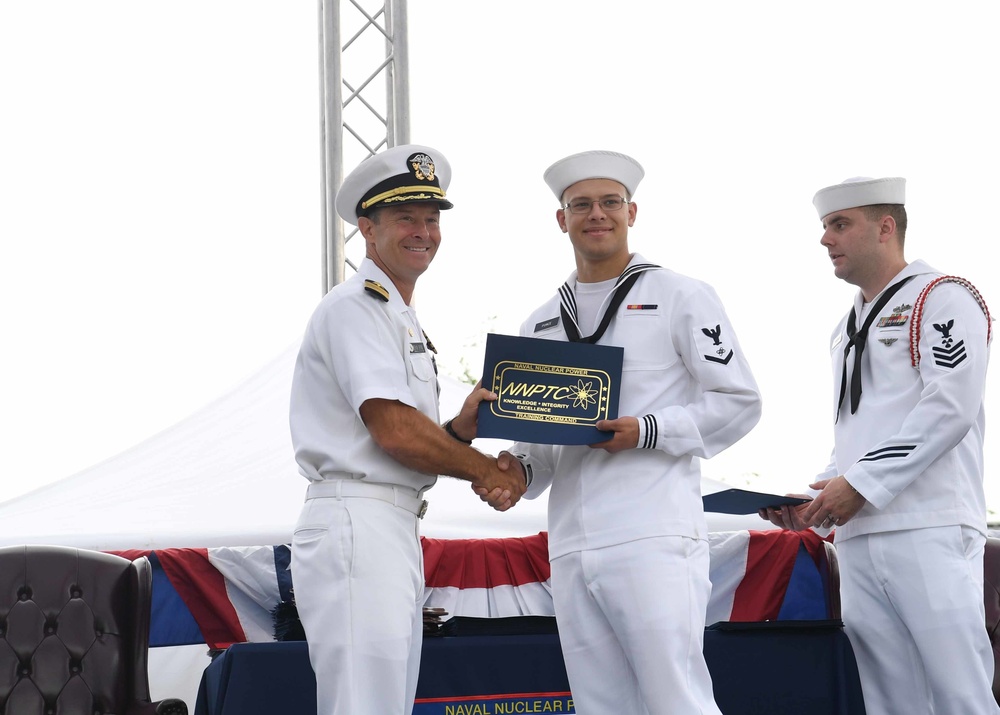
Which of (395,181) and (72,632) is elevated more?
(395,181)

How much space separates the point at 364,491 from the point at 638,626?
0.69m

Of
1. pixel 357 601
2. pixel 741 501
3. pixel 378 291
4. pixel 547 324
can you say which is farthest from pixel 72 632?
pixel 741 501

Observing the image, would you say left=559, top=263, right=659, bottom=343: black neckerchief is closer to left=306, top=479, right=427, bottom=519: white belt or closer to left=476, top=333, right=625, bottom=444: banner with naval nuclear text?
left=476, top=333, right=625, bottom=444: banner with naval nuclear text

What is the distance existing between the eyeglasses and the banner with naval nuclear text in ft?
1.33

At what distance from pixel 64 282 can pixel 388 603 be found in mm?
8297

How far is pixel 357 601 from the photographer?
2.43 metres

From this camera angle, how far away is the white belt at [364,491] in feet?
8.26

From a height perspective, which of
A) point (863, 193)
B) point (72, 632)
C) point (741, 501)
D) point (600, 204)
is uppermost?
point (863, 193)

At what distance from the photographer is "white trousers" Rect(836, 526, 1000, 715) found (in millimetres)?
2744

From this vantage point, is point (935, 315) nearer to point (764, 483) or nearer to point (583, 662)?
point (583, 662)

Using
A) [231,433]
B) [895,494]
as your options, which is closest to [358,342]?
[895,494]

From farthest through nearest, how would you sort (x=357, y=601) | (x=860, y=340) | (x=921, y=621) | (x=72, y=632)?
(x=72, y=632) → (x=860, y=340) → (x=921, y=621) → (x=357, y=601)

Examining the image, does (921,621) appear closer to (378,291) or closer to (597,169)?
(597,169)

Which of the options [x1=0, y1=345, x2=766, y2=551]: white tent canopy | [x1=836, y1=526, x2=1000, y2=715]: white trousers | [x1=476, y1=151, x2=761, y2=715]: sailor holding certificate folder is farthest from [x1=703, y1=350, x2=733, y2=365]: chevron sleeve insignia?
[x1=0, y1=345, x2=766, y2=551]: white tent canopy
